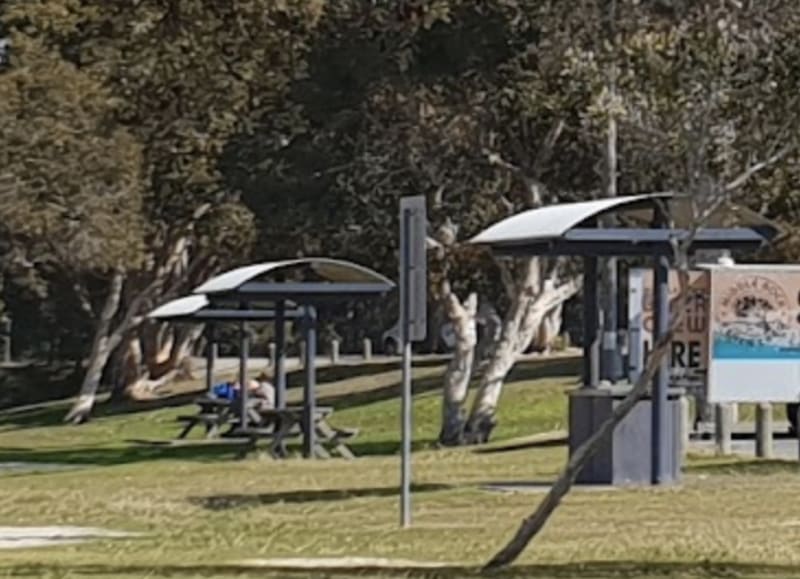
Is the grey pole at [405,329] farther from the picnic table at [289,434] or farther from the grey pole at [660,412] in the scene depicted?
the picnic table at [289,434]

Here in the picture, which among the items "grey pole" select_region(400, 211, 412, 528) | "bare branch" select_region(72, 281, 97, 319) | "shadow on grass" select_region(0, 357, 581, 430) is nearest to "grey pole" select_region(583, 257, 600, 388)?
"grey pole" select_region(400, 211, 412, 528)

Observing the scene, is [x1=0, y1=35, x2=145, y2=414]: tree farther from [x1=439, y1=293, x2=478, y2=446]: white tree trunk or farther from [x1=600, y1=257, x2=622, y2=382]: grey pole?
[x1=600, y1=257, x2=622, y2=382]: grey pole

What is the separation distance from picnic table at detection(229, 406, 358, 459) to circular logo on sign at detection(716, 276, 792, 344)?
296 inches

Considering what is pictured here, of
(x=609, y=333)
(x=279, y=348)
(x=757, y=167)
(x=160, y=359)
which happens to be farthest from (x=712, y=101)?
(x=160, y=359)

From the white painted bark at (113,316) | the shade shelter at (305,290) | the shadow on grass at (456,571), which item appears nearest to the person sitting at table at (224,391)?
the white painted bark at (113,316)

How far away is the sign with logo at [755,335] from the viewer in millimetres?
31000

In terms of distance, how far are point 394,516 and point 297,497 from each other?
3.62 meters

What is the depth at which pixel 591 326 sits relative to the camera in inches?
1035

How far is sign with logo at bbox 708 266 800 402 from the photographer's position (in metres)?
31.0

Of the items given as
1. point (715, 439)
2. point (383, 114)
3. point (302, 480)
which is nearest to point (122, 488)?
point (302, 480)

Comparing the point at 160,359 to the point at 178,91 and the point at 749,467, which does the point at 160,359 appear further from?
the point at 749,467

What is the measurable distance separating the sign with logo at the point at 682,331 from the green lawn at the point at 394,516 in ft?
6.69

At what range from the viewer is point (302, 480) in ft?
92.9

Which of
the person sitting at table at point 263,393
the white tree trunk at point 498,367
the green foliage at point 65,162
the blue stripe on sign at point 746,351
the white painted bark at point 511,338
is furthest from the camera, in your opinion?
the person sitting at table at point 263,393
